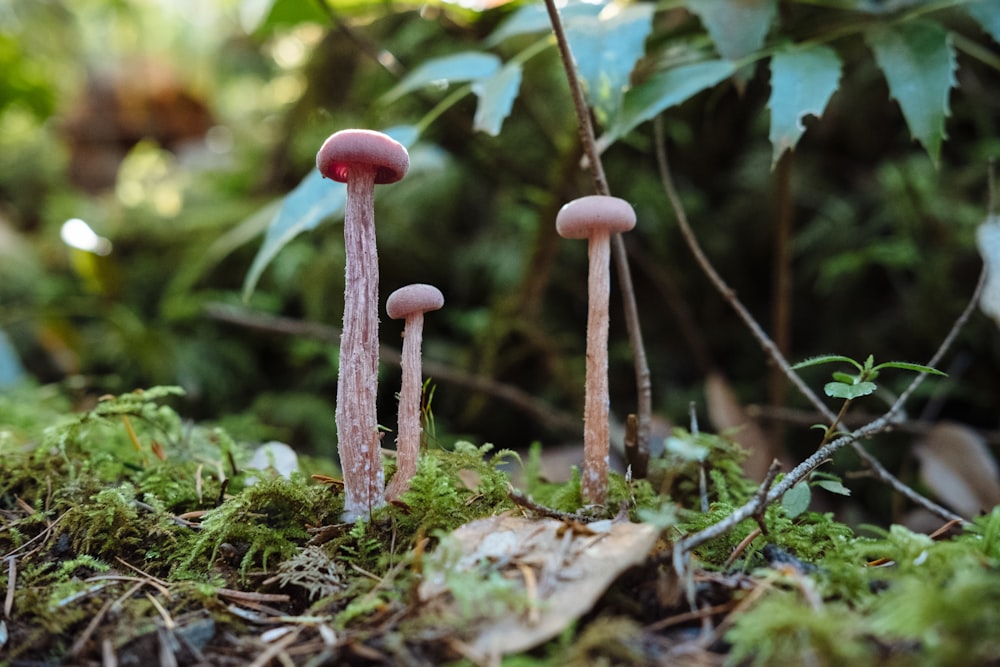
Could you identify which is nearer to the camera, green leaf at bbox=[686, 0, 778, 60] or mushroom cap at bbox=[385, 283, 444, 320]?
mushroom cap at bbox=[385, 283, 444, 320]

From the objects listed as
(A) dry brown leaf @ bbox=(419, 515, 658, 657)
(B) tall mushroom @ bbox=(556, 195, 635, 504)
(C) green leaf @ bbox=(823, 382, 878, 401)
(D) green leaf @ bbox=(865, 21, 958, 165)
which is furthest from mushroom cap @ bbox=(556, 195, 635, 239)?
(D) green leaf @ bbox=(865, 21, 958, 165)

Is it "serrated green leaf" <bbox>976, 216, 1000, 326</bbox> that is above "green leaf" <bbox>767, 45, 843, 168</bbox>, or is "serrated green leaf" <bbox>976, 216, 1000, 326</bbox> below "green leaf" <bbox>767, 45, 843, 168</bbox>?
below

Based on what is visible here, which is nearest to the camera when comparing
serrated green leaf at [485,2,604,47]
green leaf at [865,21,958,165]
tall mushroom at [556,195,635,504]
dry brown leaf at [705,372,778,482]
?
tall mushroom at [556,195,635,504]

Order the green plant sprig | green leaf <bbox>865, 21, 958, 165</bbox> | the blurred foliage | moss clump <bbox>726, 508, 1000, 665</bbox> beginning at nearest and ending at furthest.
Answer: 1. moss clump <bbox>726, 508, 1000, 665</bbox>
2. the green plant sprig
3. green leaf <bbox>865, 21, 958, 165</bbox>
4. the blurred foliage

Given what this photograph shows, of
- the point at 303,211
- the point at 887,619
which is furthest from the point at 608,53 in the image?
the point at 887,619

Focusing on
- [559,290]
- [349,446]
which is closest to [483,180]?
[559,290]

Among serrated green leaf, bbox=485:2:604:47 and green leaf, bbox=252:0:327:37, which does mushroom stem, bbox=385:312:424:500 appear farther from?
green leaf, bbox=252:0:327:37

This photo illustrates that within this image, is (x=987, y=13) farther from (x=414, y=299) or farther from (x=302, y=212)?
(x=302, y=212)
